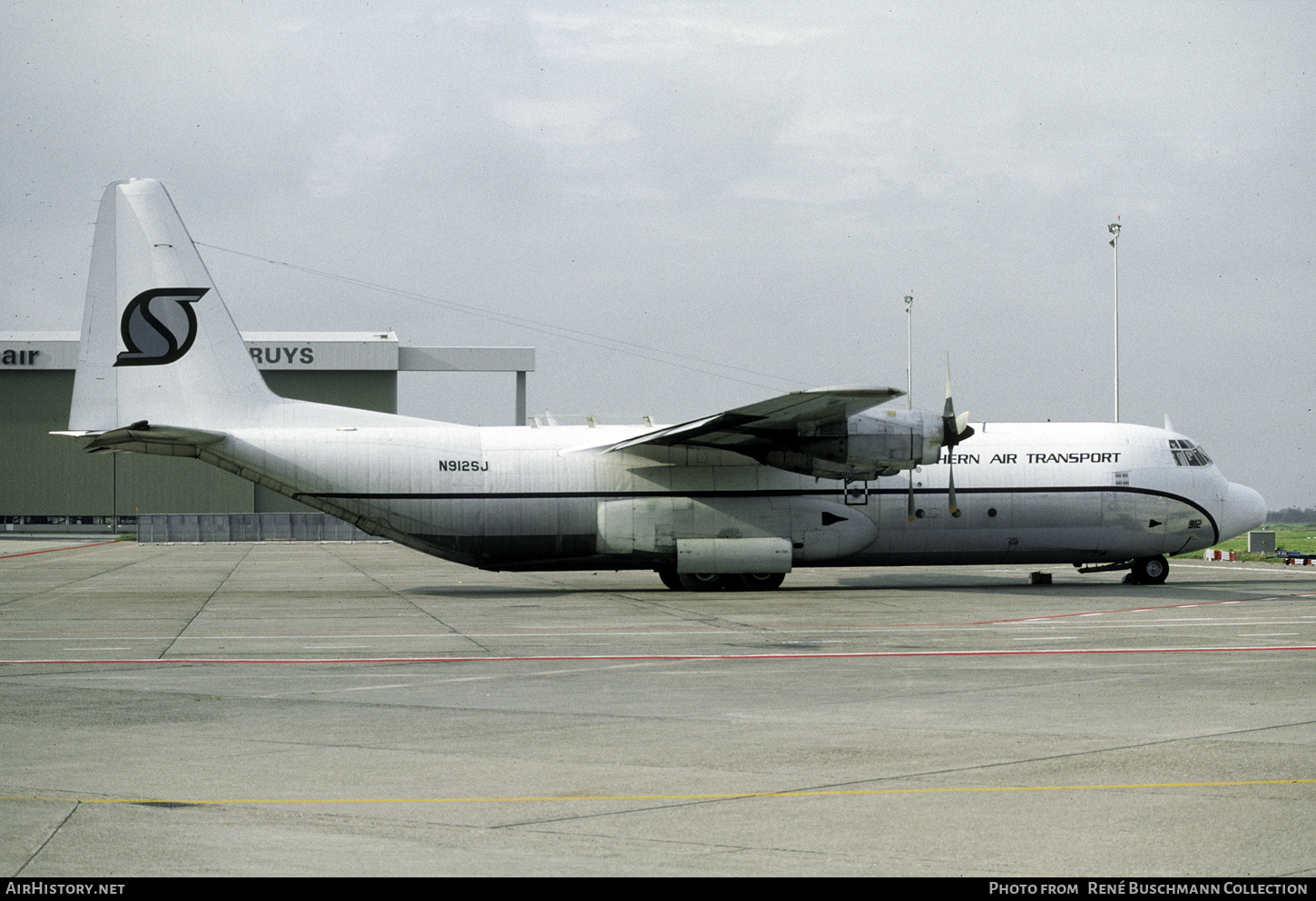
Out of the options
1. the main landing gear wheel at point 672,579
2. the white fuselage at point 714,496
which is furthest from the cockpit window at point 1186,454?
the main landing gear wheel at point 672,579

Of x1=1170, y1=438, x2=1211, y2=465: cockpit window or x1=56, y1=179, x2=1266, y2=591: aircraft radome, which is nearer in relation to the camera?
x1=56, y1=179, x2=1266, y2=591: aircraft radome

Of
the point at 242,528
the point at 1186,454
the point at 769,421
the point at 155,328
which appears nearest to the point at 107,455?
the point at 242,528

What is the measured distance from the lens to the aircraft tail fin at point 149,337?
26188 millimetres

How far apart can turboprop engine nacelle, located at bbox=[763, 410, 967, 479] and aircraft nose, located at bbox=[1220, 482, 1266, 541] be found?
8.17 metres

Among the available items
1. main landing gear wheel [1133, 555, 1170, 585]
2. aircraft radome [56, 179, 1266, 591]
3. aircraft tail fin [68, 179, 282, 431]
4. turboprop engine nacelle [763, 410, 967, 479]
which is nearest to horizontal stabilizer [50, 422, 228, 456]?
aircraft radome [56, 179, 1266, 591]

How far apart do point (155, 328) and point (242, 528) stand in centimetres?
4731

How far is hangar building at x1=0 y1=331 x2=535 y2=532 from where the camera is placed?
8444 centimetres

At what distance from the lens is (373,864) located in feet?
20.5

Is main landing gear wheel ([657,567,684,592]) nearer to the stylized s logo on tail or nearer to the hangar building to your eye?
the stylized s logo on tail

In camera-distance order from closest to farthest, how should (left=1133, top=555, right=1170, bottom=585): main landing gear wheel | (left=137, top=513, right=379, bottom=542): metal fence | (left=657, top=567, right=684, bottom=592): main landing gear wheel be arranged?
(left=657, top=567, right=684, bottom=592): main landing gear wheel, (left=1133, top=555, right=1170, bottom=585): main landing gear wheel, (left=137, top=513, right=379, bottom=542): metal fence

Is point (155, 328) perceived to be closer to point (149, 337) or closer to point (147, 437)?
point (149, 337)

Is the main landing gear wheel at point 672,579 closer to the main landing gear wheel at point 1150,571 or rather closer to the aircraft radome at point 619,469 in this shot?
the aircraft radome at point 619,469

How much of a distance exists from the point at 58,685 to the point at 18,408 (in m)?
81.4

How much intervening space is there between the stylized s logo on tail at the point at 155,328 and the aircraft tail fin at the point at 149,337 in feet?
0.07
